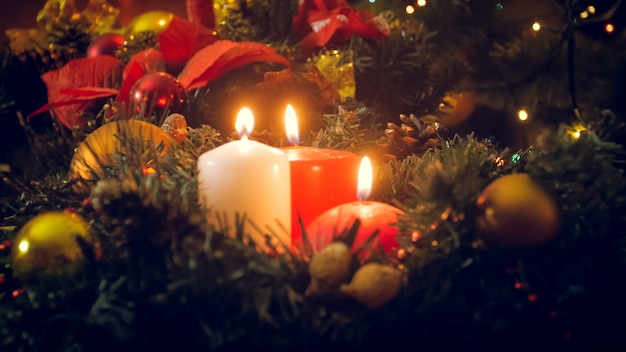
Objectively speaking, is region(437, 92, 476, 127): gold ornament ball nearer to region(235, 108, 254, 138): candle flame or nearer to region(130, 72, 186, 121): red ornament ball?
region(130, 72, 186, 121): red ornament ball

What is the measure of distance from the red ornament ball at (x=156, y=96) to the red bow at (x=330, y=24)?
0.86ft

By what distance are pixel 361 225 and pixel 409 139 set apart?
26 cm

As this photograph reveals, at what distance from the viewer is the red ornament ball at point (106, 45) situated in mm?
1074

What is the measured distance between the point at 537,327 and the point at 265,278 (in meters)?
0.21

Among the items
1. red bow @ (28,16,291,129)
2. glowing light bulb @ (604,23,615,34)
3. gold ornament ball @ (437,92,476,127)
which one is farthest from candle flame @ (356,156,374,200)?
glowing light bulb @ (604,23,615,34)

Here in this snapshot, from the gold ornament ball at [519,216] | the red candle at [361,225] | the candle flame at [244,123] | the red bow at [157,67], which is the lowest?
the red candle at [361,225]

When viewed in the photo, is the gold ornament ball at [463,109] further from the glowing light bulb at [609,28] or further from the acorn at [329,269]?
the acorn at [329,269]

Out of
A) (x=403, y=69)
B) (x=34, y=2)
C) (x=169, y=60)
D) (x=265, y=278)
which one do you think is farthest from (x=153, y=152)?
(x=34, y=2)

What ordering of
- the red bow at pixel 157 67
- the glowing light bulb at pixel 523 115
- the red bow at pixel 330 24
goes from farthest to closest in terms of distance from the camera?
the glowing light bulb at pixel 523 115 → the red bow at pixel 330 24 → the red bow at pixel 157 67

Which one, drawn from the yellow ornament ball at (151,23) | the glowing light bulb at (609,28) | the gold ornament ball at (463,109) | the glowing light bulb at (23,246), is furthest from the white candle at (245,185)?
the glowing light bulb at (609,28)

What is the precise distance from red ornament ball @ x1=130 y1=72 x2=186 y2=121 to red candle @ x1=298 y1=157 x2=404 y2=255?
324mm

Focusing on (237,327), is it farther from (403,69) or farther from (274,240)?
(403,69)

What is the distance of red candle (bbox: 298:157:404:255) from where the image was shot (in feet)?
1.82

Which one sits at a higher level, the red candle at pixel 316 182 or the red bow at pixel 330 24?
the red bow at pixel 330 24
